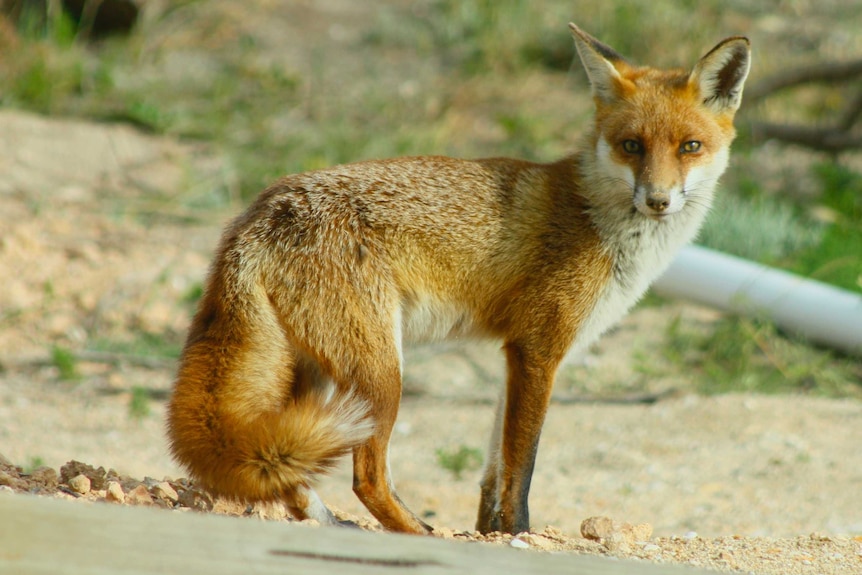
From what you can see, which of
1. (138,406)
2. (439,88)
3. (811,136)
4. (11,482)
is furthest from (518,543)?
(439,88)

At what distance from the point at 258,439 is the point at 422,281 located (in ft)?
3.38

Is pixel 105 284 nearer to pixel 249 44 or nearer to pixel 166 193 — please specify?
pixel 166 193

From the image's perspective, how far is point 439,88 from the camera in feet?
35.9

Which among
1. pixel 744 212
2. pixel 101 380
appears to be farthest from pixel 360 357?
pixel 744 212

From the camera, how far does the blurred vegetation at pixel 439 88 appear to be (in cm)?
895

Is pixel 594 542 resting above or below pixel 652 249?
below

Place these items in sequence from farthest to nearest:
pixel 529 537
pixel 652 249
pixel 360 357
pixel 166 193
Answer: pixel 166 193, pixel 652 249, pixel 360 357, pixel 529 537

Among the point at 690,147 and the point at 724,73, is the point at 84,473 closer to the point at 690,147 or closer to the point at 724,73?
the point at 690,147

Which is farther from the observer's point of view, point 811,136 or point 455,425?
point 811,136

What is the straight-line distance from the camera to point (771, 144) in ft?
32.9

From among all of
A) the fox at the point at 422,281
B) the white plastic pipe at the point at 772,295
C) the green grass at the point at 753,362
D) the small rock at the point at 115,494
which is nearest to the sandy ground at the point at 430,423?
the small rock at the point at 115,494

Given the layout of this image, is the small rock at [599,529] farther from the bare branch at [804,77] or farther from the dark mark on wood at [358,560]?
the bare branch at [804,77]

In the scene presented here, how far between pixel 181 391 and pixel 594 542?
1610 mm

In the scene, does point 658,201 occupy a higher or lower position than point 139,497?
higher
